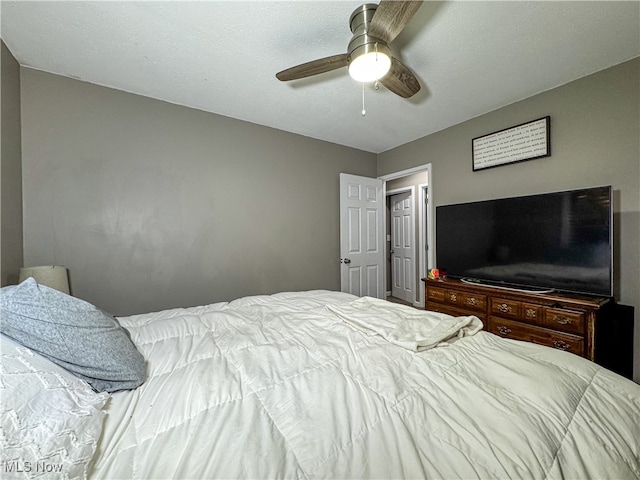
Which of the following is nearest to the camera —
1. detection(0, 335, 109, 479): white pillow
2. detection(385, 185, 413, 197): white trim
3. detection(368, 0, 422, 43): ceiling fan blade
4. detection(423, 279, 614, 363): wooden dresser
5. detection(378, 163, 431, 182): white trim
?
detection(0, 335, 109, 479): white pillow

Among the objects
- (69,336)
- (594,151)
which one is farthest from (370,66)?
(594,151)

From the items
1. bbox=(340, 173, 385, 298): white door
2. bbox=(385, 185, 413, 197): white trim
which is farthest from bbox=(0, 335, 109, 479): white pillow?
bbox=(385, 185, 413, 197): white trim

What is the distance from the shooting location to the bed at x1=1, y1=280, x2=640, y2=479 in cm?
58

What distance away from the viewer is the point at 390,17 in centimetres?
121

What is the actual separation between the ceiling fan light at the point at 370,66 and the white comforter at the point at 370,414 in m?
1.47

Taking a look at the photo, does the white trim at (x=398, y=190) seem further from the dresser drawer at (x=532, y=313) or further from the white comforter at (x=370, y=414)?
the white comforter at (x=370, y=414)

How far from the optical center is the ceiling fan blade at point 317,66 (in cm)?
149

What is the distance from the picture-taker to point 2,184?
166 cm

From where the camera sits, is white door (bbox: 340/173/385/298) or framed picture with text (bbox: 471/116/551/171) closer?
framed picture with text (bbox: 471/116/551/171)

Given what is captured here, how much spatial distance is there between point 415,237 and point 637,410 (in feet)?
13.2

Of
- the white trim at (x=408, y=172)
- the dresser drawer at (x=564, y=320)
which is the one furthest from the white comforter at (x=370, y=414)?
the white trim at (x=408, y=172)

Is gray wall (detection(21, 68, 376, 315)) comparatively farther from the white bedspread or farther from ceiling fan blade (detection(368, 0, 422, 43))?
ceiling fan blade (detection(368, 0, 422, 43))

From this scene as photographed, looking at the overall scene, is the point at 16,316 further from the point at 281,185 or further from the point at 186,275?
the point at 281,185

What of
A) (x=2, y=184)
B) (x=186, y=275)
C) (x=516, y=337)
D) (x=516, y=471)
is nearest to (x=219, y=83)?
(x=2, y=184)
